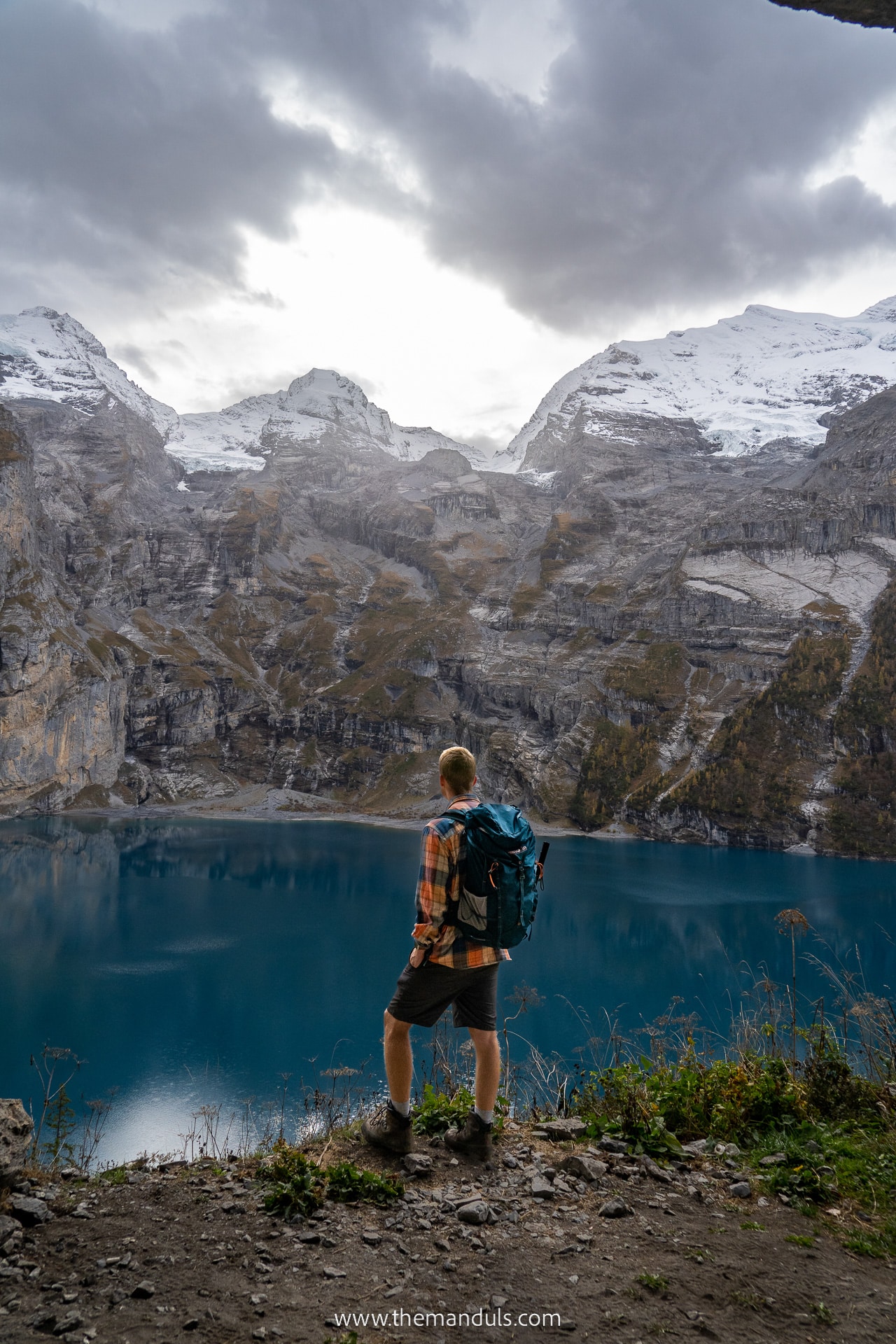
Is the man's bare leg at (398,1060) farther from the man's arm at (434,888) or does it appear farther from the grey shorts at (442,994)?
the man's arm at (434,888)

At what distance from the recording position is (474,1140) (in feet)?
16.1

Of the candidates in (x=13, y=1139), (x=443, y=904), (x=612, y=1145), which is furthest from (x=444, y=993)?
(x=13, y=1139)

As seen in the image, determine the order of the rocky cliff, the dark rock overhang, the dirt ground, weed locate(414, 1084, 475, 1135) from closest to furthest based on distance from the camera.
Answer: the dirt ground < the dark rock overhang < weed locate(414, 1084, 475, 1135) < the rocky cliff

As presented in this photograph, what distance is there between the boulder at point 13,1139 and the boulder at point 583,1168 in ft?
11.7

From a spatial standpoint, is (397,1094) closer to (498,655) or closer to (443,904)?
(443,904)

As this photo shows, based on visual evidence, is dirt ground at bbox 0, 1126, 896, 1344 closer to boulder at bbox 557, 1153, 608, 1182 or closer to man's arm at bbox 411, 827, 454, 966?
boulder at bbox 557, 1153, 608, 1182

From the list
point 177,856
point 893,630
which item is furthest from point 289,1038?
point 893,630

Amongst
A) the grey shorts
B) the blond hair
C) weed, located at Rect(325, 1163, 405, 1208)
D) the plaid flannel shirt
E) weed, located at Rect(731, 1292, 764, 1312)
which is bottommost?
weed, located at Rect(325, 1163, 405, 1208)

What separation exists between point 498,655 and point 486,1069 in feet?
486

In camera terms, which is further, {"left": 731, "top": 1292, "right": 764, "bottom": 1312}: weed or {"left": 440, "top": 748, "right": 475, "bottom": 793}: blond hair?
{"left": 440, "top": 748, "right": 475, "bottom": 793}: blond hair

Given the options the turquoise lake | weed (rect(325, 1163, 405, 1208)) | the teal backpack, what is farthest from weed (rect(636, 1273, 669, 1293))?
the turquoise lake

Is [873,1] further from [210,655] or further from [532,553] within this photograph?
[532,553]

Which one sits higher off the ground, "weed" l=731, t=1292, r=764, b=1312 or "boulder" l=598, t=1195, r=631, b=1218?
"weed" l=731, t=1292, r=764, b=1312

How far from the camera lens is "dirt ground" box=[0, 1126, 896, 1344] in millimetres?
3018
